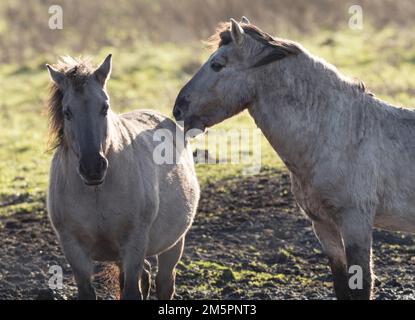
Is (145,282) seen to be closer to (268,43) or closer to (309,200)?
(309,200)

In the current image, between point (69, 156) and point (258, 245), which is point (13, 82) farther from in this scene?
point (69, 156)

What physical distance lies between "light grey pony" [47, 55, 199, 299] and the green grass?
3.73 m

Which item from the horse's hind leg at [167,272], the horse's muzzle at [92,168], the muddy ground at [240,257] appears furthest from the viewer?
the muddy ground at [240,257]

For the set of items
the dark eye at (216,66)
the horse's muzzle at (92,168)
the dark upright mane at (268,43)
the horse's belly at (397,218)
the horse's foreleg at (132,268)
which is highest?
the dark upright mane at (268,43)

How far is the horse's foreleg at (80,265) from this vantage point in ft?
22.8

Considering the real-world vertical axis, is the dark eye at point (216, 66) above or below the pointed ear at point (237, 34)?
below

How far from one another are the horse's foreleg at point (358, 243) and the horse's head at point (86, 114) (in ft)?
5.49

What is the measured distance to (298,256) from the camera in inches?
364

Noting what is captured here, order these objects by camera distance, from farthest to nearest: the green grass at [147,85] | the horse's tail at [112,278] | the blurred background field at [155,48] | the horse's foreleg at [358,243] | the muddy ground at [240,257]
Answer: the blurred background field at [155,48]
the green grass at [147,85]
the muddy ground at [240,257]
the horse's tail at [112,278]
the horse's foreleg at [358,243]

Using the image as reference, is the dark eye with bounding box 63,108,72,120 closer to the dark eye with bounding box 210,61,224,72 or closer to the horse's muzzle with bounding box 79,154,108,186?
the horse's muzzle with bounding box 79,154,108,186

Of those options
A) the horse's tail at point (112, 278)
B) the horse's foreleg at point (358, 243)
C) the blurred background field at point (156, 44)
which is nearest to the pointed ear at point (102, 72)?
the horse's tail at point (112, 278)

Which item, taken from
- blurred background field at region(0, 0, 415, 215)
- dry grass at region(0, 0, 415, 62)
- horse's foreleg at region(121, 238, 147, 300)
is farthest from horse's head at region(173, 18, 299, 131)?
dry grass at region(0, 0, 415, 62)

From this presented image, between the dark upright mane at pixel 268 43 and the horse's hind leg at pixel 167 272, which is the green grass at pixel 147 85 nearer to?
the horse's hind leg at pixel 167 272
